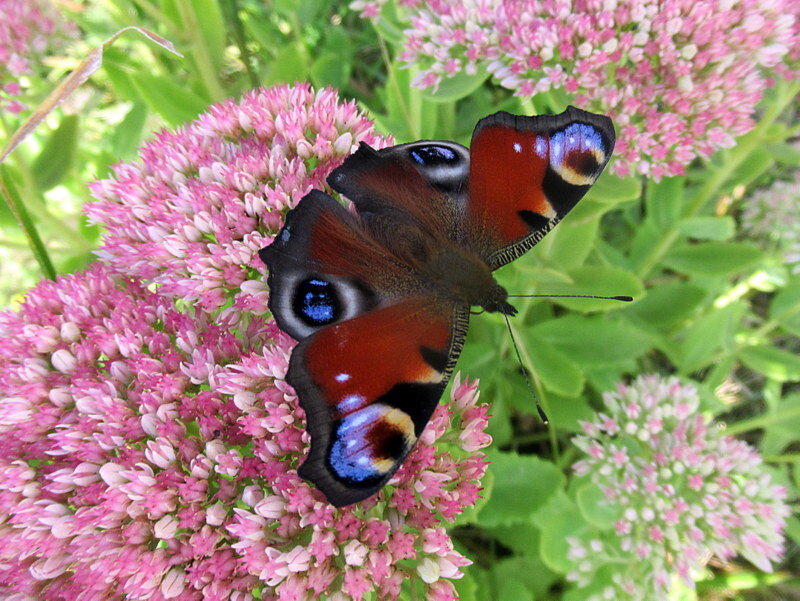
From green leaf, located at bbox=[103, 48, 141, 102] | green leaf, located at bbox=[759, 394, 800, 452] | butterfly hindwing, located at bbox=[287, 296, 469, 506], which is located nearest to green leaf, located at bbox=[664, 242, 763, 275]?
green leaf, located at bbox=[759, 394, 800, 452]

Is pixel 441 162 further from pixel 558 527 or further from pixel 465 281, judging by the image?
pixel 558 527

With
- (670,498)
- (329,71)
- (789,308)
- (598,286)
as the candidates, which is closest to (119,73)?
(329,71)

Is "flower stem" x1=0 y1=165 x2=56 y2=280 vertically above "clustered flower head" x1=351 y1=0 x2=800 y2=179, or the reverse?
"flower stem" x1=0 y1=165 x2=56 y2=280

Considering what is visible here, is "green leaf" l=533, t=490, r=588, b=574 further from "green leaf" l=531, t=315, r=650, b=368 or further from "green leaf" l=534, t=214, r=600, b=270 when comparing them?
"green leaf" l=534, t=214, r=600, b=270

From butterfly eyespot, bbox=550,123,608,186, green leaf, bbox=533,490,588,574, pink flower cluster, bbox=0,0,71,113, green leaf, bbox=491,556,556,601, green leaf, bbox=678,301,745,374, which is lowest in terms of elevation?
green leaf, bbox=491,556,556,601

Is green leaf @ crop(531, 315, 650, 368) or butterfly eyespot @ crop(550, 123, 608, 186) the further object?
green leaf @ crop(531, 315, 650, 368)

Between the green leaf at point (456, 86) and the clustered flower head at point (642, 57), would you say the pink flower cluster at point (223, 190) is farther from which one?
the clustered flower head at point (642, 57)

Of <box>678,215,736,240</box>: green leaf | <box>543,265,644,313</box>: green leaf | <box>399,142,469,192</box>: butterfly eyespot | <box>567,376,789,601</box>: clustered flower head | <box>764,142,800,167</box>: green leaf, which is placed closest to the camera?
<box>399,142,469,192</box>: butterfly eyespot

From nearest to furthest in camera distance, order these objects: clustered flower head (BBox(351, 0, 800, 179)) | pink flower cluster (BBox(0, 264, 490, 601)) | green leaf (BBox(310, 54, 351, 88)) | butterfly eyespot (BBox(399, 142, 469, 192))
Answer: pink flower cluster (BBox(0, 264, 490, 601)), butterfly eyespot (BBox(399, 142, 469, 192)), clustered flower head (BBox(351, 0, 800, 179)), green leaf (BBox(310, 54, 351, 88))
